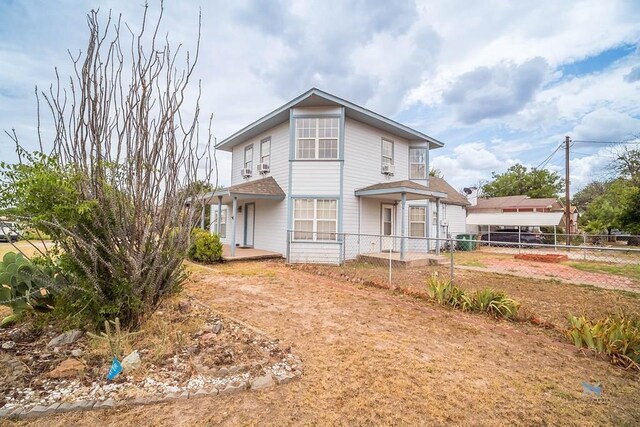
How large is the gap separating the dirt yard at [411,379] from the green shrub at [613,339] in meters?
0.23

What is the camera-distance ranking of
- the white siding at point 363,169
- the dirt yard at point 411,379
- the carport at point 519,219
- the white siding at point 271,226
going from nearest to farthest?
the dirt yard at point 411,379, the white siding at point 363,169, the white siding at point 271,226, the carport at point 519,219

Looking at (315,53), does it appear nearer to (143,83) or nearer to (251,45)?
(251,45)

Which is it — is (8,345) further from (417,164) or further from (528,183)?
(528,183)

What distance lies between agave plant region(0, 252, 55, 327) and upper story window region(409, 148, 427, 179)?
46.3 ft

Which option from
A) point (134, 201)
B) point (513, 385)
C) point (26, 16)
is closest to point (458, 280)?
point (513, 385)

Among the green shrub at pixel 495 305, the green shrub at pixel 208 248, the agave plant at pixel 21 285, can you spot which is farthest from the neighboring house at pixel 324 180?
the agave plant at pixel 21 285

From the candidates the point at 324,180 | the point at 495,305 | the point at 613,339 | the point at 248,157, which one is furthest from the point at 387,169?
the point at 613,339

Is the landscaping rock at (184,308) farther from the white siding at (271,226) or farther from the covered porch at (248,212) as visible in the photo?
the white siding at (271,226)

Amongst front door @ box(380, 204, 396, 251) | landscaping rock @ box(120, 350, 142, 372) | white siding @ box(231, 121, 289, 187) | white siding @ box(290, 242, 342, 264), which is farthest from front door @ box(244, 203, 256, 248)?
landscaping rock @ box(120, 350, 142, 372)

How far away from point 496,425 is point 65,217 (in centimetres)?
481

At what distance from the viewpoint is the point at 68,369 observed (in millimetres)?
2826

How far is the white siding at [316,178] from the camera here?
11.5m

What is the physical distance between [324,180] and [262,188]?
2.63 m

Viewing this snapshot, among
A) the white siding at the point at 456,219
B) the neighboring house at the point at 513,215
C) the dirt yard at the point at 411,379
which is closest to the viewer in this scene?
the dirt yard at the point at 411,379
